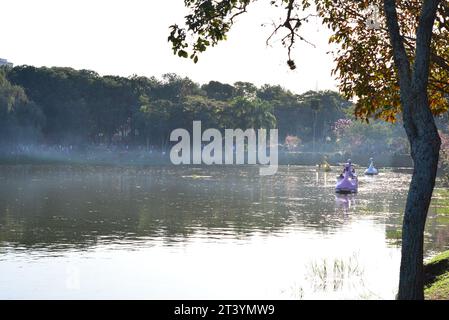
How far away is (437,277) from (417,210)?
214 inches

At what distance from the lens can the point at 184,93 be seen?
133 meters

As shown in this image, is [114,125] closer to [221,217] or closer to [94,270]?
[221,217]

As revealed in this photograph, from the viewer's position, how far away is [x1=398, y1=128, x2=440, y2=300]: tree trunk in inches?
449

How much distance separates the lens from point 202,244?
27.4 meters

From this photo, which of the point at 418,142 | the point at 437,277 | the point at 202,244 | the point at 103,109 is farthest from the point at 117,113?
the point at 418,142

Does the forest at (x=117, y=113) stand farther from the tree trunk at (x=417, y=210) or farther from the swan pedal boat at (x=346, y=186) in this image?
the tree trunk at (x=417, y=210)

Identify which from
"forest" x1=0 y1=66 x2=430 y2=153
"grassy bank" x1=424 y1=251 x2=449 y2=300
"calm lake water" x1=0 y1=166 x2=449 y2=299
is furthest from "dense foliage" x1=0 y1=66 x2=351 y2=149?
"grassy bank" x1=424 y1=251 x2=449 y2=300

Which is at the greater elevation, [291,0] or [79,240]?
[291,0]

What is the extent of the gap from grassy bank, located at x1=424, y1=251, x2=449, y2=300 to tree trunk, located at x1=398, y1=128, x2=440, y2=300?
2009 mm

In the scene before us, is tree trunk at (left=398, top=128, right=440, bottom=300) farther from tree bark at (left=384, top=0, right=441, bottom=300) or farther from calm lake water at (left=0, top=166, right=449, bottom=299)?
calm lake water at (left=0, top=166, right=449, bottom=299)

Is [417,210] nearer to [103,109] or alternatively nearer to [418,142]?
[418,142]

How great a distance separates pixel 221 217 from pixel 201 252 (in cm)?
1169
